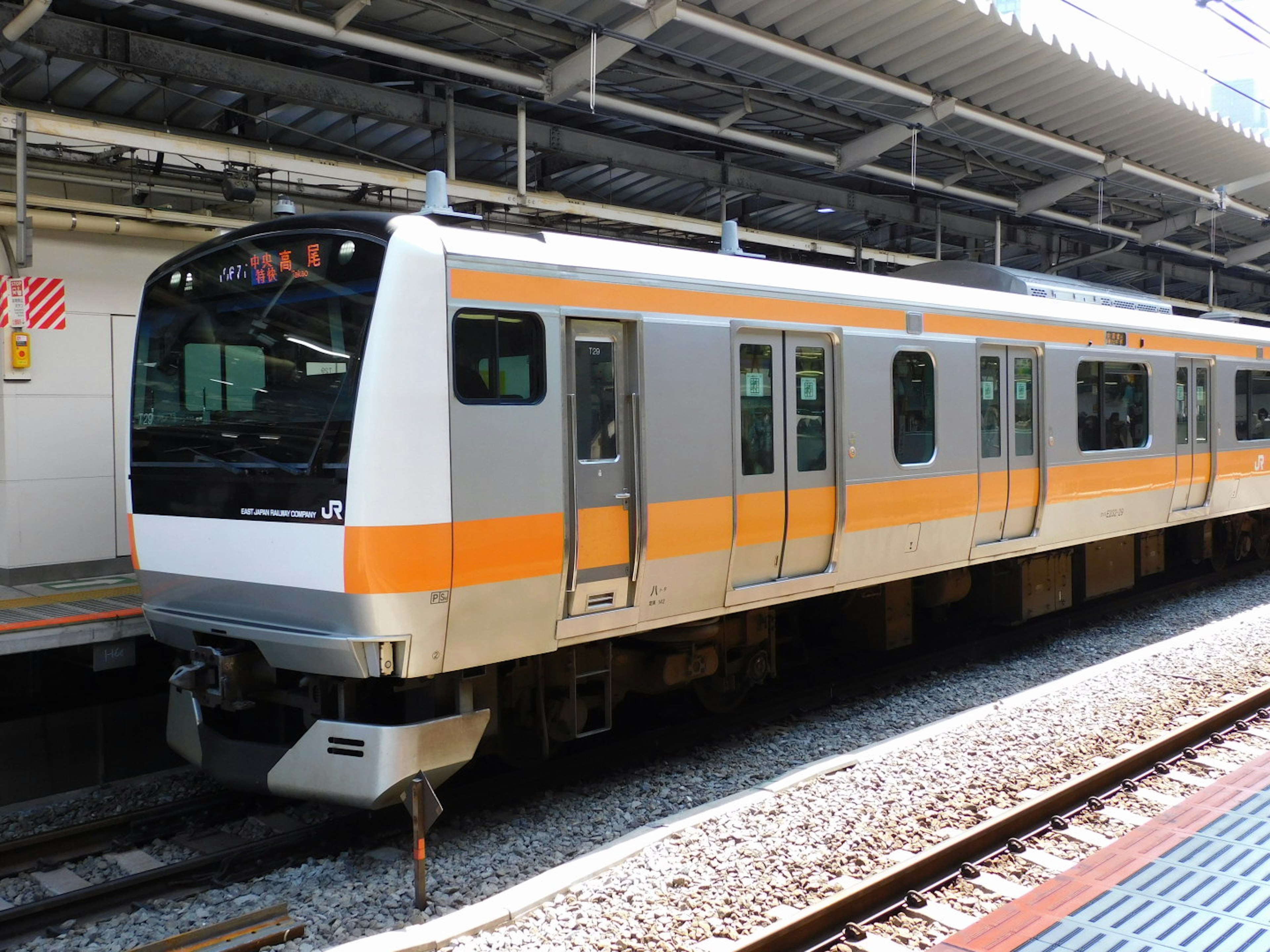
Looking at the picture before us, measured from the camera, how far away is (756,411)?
6.98 meters

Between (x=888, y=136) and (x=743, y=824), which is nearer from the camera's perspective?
(x=743, y=824)

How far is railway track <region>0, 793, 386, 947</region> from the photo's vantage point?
5090 mm

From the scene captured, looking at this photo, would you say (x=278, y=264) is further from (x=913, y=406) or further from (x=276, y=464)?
(x=913, y=406)

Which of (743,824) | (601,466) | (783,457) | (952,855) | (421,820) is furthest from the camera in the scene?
(783,457)

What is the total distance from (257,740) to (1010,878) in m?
3.97

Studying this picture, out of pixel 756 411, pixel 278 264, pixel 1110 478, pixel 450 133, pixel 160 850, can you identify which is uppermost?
pixel 450 133

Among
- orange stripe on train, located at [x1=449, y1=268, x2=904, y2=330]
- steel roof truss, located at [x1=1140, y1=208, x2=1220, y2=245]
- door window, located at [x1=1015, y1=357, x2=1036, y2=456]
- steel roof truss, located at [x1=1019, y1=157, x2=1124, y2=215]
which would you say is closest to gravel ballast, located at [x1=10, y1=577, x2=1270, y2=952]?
door window, located at [x1=1015, y1=357, x2=1036, y2=456]

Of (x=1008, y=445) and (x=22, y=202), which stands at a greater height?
(x=22, y=202)

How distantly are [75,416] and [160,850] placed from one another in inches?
166

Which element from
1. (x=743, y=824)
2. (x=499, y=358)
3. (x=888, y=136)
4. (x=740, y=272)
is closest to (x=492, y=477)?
(x=499, y=358)

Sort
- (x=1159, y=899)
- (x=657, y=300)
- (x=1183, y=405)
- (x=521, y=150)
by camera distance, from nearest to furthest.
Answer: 1. (x=1159, y=899)
2. (x=657, y=300)
3. (x=521, y=150)
4. (x=1183, y=405)

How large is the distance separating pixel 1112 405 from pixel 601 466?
661 cm

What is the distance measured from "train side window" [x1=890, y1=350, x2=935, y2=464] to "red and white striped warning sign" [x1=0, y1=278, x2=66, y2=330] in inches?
244

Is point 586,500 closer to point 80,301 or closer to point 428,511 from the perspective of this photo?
point 428,511
